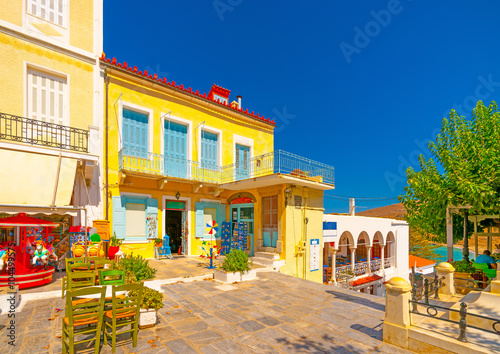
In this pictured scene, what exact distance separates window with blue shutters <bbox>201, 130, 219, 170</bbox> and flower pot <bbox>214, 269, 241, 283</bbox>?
6.60 m

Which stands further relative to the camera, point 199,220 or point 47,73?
point 199,220

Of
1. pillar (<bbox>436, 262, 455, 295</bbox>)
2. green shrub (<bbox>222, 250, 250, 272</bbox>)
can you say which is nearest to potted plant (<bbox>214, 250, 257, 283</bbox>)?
green shrub (<bbox>222, 250, 250, 272</bbox>)

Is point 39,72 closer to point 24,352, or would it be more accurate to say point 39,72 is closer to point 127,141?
point 127,141

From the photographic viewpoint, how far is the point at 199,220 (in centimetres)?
1437

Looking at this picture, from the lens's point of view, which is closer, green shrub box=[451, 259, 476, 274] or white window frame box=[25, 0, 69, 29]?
green shrub box=[451, 259, 476, 274]

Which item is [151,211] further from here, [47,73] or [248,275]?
[47,73]

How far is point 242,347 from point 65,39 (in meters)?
12.5

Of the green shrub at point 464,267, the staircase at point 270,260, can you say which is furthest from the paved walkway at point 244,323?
the green shrub at point 464,267

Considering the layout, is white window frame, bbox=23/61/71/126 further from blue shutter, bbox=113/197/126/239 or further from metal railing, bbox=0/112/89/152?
blue shutter, bbox=113/197/126/239

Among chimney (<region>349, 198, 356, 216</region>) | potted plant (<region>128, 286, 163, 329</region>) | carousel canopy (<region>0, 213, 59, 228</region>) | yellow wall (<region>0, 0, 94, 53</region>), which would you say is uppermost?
yellow wall (<region>0, 0, 94, 53</region>)

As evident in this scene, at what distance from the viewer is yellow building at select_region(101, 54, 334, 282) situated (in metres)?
12.1

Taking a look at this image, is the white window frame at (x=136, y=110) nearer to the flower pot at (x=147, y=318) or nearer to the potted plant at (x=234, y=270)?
the potted plant at (x=234, y=270)

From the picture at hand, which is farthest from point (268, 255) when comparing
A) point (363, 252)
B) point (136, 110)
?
point (363, 252)

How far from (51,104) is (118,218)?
199 inches
